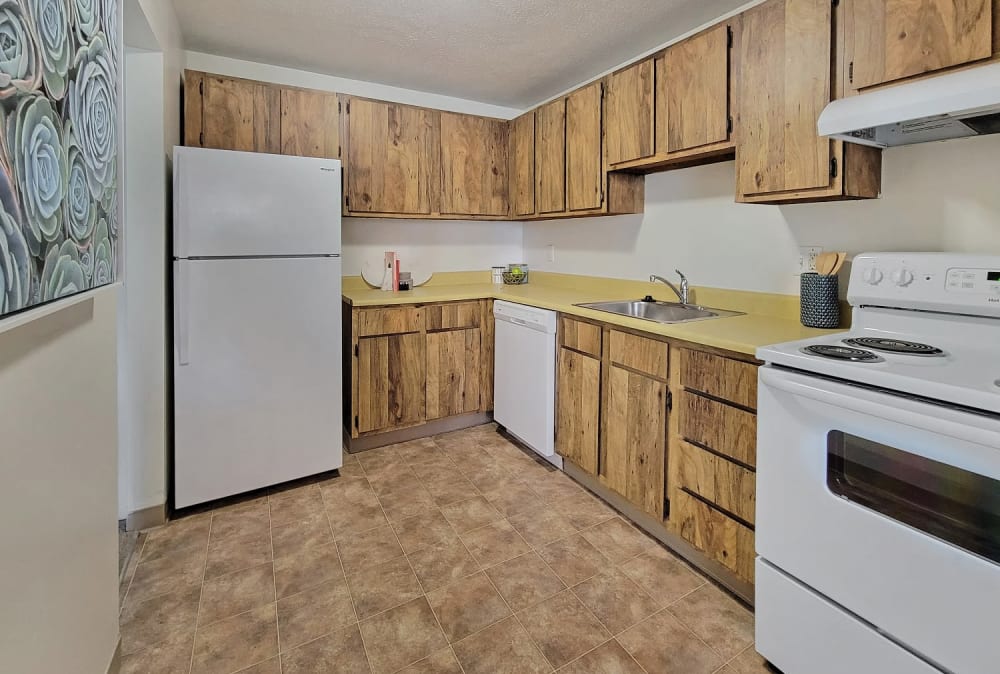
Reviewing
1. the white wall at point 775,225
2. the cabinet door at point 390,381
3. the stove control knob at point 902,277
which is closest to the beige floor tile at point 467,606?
the cabinet door at point 390,381

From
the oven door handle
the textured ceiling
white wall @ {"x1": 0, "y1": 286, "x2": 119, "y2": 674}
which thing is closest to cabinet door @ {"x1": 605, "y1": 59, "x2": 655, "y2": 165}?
the textured ceiling

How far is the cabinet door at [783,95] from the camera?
67.5 inches

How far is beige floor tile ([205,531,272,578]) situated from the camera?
195cm

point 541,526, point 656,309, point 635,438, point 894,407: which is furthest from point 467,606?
point 656,309

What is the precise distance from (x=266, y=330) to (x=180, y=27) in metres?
1.70

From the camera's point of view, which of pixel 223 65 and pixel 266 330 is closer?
pixel 266 330

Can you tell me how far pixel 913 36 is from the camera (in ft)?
4.78

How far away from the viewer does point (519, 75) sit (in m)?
3.27

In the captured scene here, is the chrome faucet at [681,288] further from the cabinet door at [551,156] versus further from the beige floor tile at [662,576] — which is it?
the beige floor tile at [662,576]

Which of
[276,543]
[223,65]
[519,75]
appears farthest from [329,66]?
[276,543]

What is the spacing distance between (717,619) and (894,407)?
100 cm

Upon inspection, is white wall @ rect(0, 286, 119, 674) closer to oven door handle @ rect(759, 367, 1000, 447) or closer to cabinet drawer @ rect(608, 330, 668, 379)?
oven door handle @ rect(759, 367, 1000, 447)

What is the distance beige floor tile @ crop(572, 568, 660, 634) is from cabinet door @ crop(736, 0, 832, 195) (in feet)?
5.19

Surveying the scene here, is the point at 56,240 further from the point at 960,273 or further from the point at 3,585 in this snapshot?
the point at 960,273
